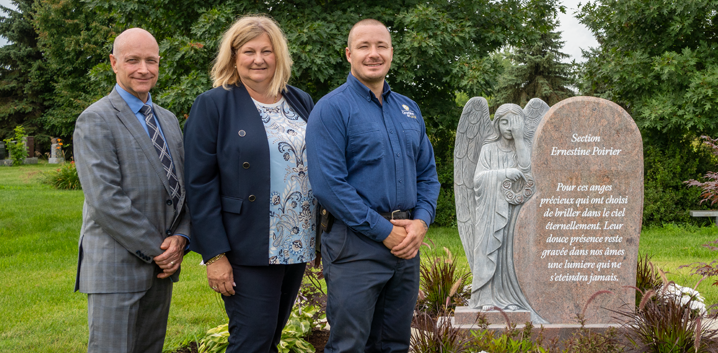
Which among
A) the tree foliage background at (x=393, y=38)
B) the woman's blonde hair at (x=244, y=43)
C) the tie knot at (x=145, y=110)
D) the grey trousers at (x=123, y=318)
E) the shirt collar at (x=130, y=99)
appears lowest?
the grey trousers at (x=123, y=318)

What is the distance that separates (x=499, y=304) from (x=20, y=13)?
123 feet

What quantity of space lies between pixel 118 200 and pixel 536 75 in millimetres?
21037

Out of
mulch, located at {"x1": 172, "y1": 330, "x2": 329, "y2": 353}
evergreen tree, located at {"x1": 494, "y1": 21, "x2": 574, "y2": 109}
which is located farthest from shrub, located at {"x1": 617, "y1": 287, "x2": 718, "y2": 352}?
evergreen tree, located at {"x1": 494, "y1": 21, "x2": 574, "y2": 109}

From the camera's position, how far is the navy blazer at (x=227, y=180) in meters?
2.51

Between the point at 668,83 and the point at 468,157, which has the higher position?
the point at 668,83

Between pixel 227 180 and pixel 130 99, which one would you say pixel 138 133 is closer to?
pixel 130 99

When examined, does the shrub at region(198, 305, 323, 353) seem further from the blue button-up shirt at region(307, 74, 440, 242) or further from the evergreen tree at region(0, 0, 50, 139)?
the evergreen tree at region(0, 0, 50, 139)

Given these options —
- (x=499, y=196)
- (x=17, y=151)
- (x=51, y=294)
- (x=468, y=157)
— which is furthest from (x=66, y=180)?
(x=499, y=196)

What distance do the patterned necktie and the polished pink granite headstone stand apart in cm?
284

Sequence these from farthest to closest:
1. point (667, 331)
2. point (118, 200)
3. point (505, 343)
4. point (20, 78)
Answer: point (20, 78)
point (667, 331)
point (505, 343)
point (118, 200)

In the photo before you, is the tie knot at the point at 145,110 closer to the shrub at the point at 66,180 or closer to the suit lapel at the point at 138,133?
the suit lapel at the point at 138,133

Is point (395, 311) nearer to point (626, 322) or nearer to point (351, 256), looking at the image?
point (351, 256)

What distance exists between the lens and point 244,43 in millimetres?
2637

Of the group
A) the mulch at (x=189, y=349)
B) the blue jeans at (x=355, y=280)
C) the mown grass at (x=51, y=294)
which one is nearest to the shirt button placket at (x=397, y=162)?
the blue jeans at (x=355, y=280)
